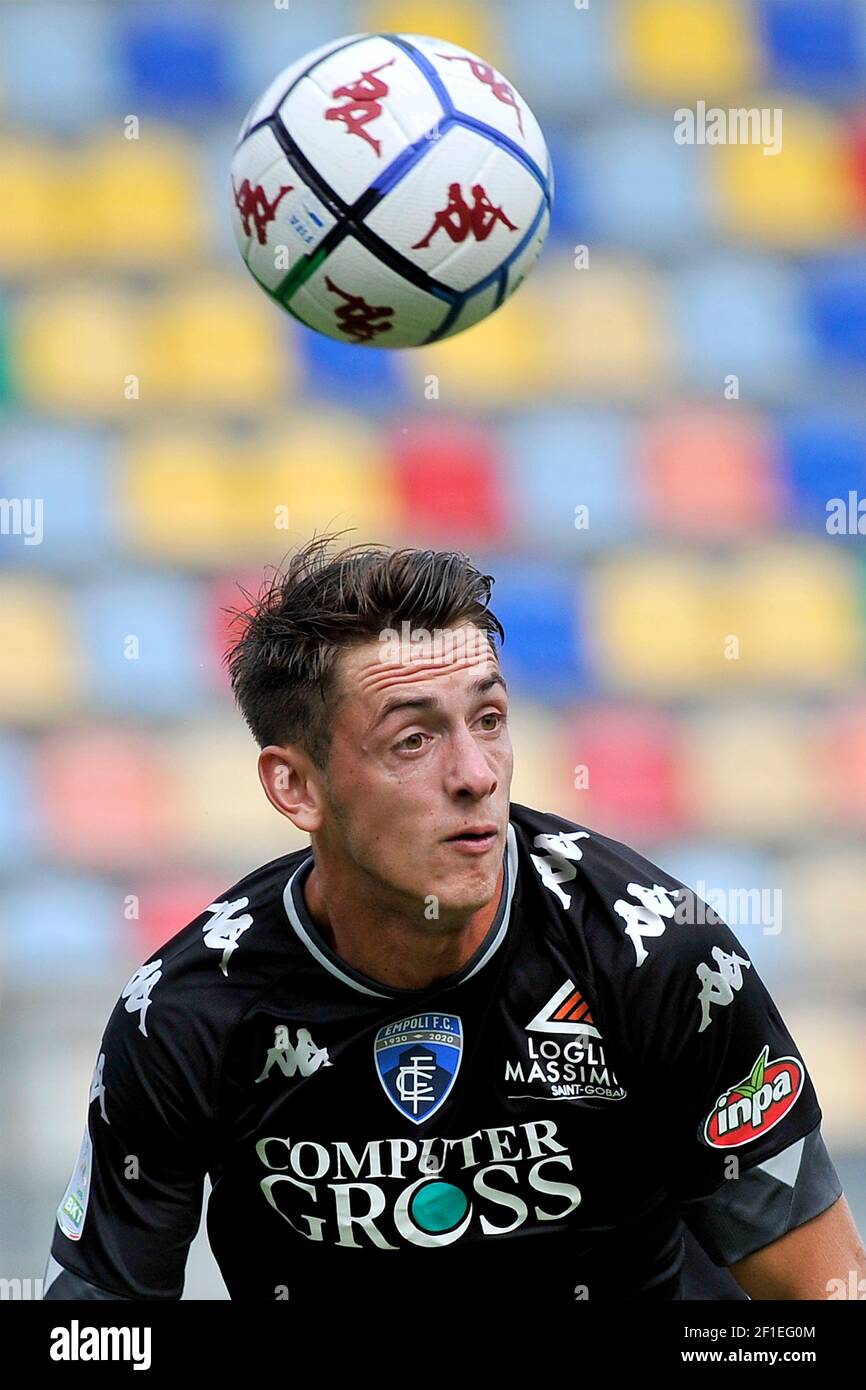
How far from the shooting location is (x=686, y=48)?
6.12 meters

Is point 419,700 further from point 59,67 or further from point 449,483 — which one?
point 59,67

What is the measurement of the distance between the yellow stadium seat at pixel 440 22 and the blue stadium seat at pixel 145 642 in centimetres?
209

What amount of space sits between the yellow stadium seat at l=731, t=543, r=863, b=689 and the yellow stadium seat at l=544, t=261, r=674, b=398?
763mm

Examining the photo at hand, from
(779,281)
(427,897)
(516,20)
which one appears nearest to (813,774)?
(779,281)

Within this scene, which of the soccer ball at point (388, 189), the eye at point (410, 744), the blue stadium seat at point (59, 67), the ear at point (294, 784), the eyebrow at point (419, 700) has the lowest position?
the ear at point (294, 784)

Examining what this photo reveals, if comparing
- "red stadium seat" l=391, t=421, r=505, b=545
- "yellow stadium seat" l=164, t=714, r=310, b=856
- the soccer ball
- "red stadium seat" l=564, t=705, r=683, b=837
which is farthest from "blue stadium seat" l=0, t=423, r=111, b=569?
the soccer ball

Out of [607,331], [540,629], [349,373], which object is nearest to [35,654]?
[349,373]

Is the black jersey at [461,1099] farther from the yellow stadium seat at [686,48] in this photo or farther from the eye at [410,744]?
the yellow stadium seat at [686,48]

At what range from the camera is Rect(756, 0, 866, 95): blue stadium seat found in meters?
6.05

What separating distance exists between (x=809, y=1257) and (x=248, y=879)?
3.30 ft

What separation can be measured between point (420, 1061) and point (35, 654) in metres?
3.20

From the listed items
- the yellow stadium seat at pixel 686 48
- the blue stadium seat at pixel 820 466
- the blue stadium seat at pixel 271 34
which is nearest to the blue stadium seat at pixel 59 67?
the blue stadium seat at pixel 271 34

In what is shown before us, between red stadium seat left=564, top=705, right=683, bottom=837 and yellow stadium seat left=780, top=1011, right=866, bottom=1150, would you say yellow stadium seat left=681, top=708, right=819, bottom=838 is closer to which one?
red stadium seat left=564, top=705, right=683, bottom=837

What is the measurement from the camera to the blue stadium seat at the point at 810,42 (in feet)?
19.9
